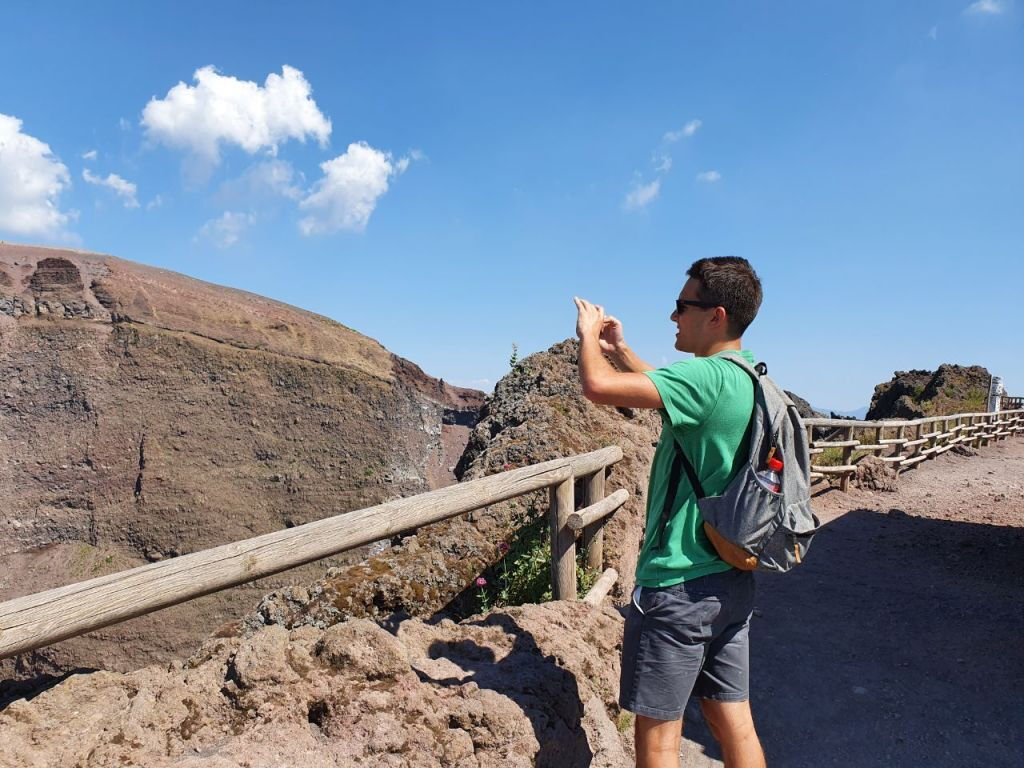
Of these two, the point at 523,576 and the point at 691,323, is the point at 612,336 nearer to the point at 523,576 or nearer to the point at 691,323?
the point at 691,323

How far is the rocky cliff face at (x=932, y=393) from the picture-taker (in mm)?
20297

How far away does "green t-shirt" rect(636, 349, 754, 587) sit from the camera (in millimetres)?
1785

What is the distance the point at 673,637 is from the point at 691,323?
0.96 metres

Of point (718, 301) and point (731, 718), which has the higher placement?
point (718, 301)

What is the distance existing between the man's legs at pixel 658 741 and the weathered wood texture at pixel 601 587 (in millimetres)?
1974

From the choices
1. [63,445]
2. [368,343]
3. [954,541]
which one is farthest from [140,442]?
[954,541]

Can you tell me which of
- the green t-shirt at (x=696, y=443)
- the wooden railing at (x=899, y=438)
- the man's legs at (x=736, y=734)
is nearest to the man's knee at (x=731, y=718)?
the man's legs at (x=736, y=734)

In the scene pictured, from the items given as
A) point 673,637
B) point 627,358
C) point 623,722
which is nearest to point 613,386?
point 627,358

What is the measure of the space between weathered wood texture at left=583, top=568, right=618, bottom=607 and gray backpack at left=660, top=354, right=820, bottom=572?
2214mm

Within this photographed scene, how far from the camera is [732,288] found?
198 cm

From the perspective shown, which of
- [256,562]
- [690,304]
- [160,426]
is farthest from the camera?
[160,426]

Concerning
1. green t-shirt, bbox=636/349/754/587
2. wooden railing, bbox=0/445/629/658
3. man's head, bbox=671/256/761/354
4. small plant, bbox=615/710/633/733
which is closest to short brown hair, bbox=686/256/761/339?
man's head, bbox=671/256/761/354

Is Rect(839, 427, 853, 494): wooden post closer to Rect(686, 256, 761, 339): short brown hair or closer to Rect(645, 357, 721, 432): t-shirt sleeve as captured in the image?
Rect(686, 256, 761, 339): short brown hair

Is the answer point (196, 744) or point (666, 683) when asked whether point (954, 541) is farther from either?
point (196, 744)
